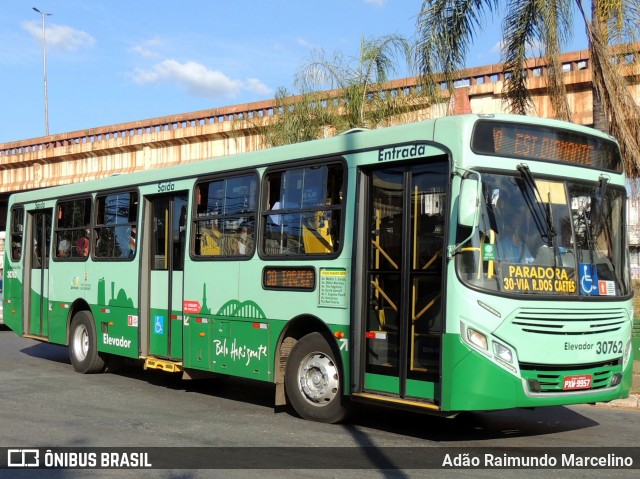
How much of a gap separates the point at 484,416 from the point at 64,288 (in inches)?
319

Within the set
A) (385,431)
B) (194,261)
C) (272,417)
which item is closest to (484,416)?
(385,431)

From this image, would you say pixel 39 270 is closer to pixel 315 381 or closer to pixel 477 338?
pixel 315 381

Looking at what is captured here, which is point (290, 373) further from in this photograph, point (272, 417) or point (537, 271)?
point (537, 271)

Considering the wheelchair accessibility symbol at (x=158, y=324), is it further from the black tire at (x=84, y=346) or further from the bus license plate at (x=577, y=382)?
the bus license plate at (x=577, y=382)

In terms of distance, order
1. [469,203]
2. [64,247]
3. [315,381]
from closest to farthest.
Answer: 1. [469,203]
2. [315,381]
3. [64,247]

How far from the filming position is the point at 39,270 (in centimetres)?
1680

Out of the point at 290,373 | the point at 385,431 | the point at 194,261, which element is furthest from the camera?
the point at 194,261

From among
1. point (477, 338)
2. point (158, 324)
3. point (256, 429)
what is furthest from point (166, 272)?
point (477, 338)

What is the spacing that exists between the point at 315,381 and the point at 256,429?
91 cm

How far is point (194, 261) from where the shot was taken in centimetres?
1232

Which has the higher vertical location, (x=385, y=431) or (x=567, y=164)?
(x=567, y=164)

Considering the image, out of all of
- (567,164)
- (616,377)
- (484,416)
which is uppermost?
(567,164)

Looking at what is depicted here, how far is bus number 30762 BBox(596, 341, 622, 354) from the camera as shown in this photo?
902cm

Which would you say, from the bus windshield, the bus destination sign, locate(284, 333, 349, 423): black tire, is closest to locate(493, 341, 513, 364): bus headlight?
the bus windshield
